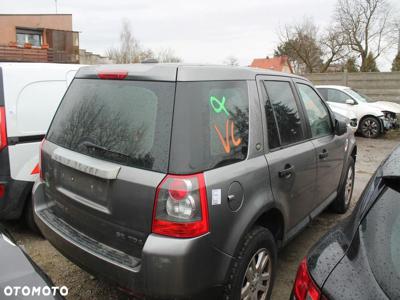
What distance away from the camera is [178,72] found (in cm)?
221

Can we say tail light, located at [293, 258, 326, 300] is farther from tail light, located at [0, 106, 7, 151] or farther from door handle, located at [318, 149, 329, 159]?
tail light, located at [0, 106, 7, 151]

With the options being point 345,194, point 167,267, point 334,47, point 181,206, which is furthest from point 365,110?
point 334,47

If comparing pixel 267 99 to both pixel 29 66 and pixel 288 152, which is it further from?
pixel 29 66

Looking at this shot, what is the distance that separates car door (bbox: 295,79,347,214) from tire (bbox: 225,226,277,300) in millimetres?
1131

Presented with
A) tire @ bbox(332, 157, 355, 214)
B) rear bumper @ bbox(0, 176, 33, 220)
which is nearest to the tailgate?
rear bumper @ bbox(0, 176, 33, 220)

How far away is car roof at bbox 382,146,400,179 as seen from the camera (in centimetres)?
165

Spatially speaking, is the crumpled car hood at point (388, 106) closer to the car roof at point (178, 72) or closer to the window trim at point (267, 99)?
the window trim at point (267, 99)

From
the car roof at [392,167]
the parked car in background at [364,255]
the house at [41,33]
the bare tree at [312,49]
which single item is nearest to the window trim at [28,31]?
the house at [41,33]

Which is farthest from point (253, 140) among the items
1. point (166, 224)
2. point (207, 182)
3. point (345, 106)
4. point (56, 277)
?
point (345, 106)

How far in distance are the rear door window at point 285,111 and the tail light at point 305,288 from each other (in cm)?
139

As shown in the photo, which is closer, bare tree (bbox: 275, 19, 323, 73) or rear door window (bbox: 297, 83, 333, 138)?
rear door window (bbox: 297, 83, 333, 138)

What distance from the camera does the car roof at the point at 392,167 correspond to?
1645mm

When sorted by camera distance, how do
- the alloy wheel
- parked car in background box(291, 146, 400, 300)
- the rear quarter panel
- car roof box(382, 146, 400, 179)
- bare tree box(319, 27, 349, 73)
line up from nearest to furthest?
parked car in background box(291, 146, 400, 300), car roof box(382, 146, 400, 179), the rear quarter panel, the alloy wheel, bare tree box(319, 27, 349, 73)

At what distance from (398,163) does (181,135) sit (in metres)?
1.11
